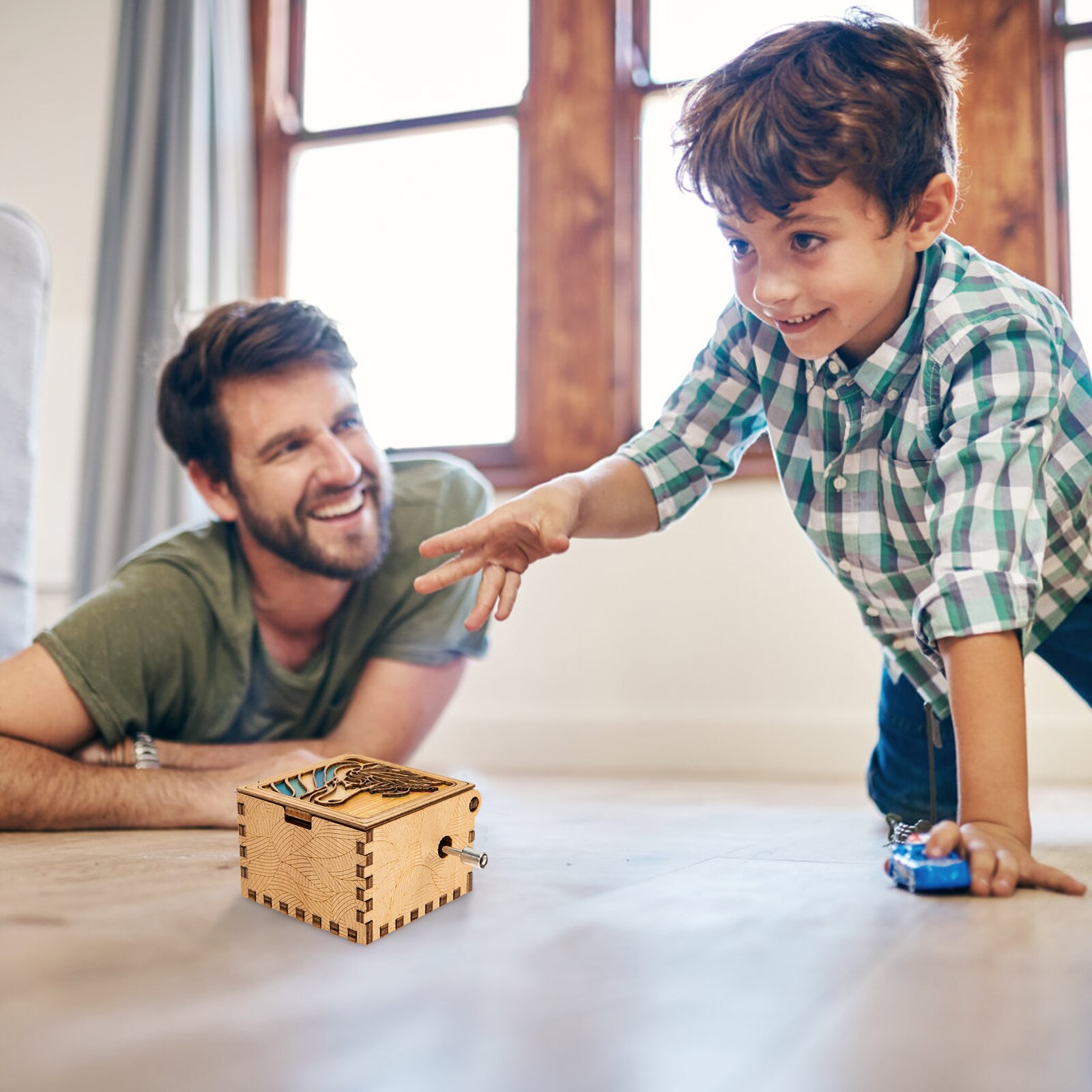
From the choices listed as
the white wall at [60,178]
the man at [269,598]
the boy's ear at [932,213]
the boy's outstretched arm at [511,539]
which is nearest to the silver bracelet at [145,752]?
the man at [269,598]

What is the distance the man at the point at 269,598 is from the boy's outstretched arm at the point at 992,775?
0.74 m

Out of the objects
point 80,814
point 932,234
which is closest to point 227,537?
point 80,814

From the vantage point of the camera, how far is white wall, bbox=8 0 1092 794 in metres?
2.04

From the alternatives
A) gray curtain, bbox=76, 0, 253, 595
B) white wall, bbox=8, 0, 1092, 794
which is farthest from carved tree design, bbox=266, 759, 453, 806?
gray curtain, bbox=76, 0, 253, 595

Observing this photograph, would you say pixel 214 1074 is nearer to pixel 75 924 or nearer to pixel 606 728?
pixel 75 924

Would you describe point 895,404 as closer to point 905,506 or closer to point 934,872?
point 905,506

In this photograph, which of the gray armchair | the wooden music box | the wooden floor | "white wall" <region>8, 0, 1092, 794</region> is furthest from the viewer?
"white wall" <region>8, 0, 1092, 794</region>

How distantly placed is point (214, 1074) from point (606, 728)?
68.9 inches

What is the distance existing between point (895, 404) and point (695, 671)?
4.02 ft

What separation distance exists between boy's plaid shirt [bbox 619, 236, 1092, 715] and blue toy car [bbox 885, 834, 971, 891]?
0.51 ft

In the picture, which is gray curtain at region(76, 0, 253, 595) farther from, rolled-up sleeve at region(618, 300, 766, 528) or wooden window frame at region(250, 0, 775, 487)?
rolled-up sleeve at region(618, 300, 766, 528)

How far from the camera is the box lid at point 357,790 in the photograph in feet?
2.28

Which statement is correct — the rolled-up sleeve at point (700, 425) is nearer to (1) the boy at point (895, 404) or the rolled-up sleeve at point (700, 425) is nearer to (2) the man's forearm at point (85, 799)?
(1) the boy at point (895, 404)

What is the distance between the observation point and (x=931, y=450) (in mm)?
935
